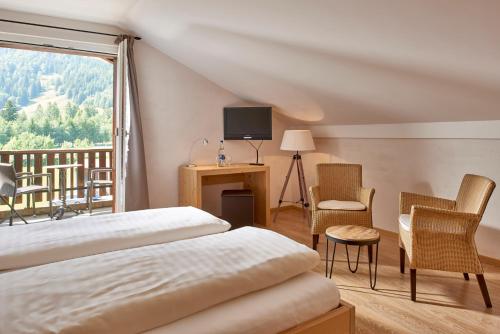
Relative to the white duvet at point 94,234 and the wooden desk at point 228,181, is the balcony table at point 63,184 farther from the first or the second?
the white duvet at point 94,234

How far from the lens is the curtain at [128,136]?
13.0 feet

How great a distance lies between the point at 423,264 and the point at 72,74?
524 cm

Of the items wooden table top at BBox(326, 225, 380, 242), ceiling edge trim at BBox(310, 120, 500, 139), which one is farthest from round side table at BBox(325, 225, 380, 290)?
ceiling edge trim at BBox(310, 120, 500, 139)

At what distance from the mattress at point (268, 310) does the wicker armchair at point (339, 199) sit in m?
1.72

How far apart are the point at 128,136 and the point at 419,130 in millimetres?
3034

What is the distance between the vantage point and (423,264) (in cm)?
259

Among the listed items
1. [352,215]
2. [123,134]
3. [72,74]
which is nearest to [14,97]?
[72,74]

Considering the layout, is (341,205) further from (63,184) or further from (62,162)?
(62,162)

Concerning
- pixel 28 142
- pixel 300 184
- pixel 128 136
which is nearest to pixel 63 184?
pixel 28 142

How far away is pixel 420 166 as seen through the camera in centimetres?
375

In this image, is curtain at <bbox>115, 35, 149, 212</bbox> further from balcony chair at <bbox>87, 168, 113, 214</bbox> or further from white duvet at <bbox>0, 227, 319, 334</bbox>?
white duvet at <bbox>0, 227, 319, 334</bbox>

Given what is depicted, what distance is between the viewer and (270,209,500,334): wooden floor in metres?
2.23

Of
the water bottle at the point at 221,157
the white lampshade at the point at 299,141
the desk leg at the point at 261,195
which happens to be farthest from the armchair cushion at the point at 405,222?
the water bottle at the point at 221,157

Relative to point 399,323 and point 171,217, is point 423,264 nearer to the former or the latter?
point 399,323
